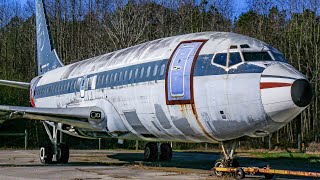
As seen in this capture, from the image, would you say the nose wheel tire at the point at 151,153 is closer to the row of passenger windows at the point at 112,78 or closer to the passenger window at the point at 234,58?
the row of passenger windows at the point at 112,78

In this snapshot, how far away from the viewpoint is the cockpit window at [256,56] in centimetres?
1166

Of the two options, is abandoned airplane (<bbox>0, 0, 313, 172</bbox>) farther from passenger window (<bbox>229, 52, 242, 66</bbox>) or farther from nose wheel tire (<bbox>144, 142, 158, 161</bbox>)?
nose wheel tire (<bbox>144, 142, 158, 161</bbox>)


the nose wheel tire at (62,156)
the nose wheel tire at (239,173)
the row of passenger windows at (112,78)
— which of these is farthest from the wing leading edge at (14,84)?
the nose wheel tire at (239,173)

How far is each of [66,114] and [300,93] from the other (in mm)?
9523

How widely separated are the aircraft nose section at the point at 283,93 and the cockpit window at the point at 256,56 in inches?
28.5

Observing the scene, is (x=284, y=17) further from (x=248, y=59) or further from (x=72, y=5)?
(x=248, y=59)

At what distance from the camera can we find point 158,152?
70.2ft

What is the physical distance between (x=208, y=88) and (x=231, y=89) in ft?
2.35

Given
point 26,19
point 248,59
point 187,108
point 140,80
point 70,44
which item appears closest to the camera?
point 248,59

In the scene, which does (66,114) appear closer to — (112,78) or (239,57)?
(112,78)

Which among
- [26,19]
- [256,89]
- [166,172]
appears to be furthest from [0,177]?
[26,19]

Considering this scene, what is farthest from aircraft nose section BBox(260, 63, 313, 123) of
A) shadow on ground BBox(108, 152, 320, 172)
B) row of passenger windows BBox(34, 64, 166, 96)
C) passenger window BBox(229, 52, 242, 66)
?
shadow on ground BBox(108, 152, 320, 172)

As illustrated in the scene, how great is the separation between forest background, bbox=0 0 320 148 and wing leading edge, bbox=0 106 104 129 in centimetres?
1853

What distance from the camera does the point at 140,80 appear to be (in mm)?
14688
